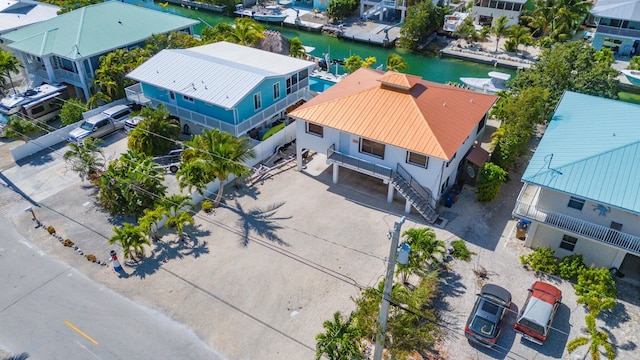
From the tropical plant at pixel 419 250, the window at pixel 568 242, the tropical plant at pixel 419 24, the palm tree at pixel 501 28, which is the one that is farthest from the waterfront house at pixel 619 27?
the tropical plant at pixel 419 250

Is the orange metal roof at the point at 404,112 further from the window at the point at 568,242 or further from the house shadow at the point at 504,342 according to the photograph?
the house shadow at the point at 504,342

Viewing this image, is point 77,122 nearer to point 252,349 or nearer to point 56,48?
point 56,48

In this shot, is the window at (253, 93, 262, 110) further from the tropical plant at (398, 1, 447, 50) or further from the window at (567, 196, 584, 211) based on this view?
the tropical plant at (398, 1, 447, 50)

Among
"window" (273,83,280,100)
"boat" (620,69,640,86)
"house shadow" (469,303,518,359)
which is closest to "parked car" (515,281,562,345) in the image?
"house shadow" (469,303,518,359)

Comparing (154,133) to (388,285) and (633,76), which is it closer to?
(388,285)

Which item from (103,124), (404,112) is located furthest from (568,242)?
(103,124)

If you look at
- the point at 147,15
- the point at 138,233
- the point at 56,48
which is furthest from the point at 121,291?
the point at 147,15
